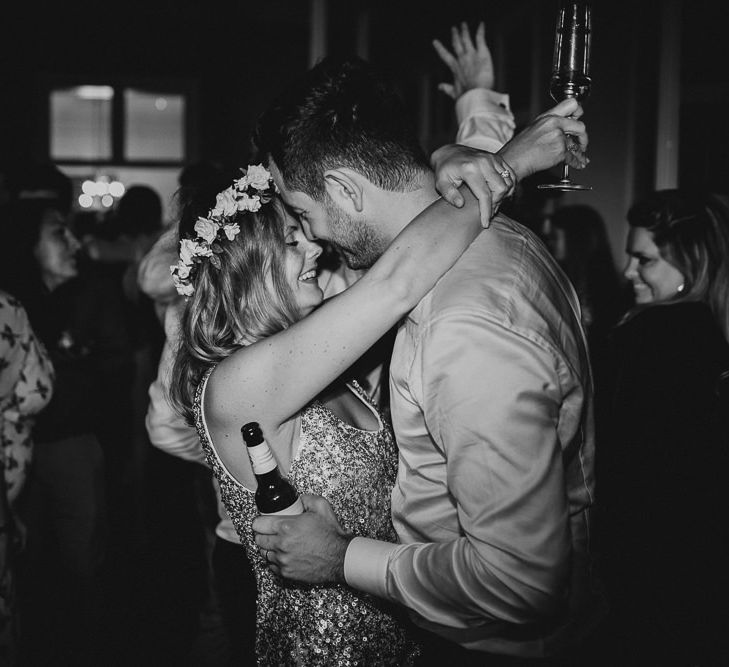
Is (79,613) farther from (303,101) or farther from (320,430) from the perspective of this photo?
(303,101)

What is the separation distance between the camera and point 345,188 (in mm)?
1423

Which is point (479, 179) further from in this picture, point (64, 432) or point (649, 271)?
point (64, 432)

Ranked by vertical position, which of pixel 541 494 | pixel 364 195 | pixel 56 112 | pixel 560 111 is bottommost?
pixel 541 494

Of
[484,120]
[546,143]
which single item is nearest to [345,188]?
[546,143]

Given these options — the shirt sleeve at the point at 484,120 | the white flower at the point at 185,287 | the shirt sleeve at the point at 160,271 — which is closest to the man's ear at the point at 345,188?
the white flower at the point at 185,287

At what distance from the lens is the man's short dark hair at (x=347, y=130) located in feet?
4.59

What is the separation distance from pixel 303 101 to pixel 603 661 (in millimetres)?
1158

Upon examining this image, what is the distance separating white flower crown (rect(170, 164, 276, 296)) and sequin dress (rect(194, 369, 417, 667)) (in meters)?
0.29

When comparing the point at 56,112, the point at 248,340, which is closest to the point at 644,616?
the point at 248,340

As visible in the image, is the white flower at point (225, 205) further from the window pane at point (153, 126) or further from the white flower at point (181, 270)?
the window pane at point (153, 126)

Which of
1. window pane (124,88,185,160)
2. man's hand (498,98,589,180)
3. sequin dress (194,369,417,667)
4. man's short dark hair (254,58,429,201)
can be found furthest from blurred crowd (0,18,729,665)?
window pane (124,88,185,160)

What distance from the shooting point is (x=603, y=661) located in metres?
1.42

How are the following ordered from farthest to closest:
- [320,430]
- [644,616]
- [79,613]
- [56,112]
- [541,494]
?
[56,112], [79,613], [644,616], [320,430], [541,494]

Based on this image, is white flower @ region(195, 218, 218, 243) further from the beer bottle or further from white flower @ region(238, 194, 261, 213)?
the beer bottle
